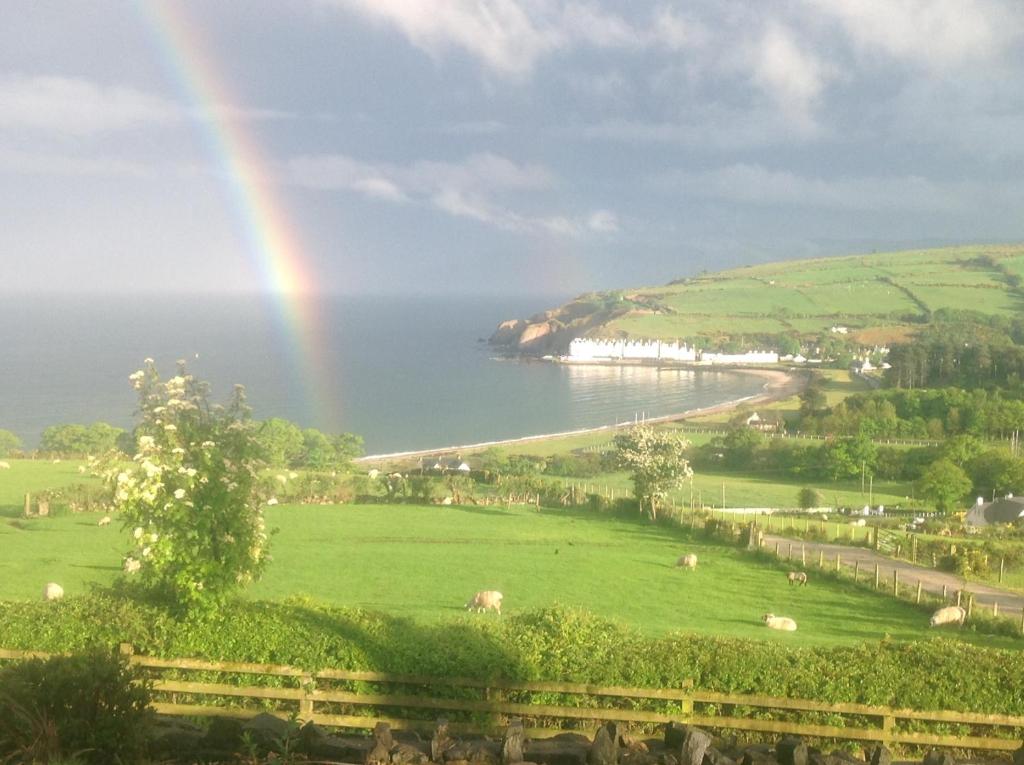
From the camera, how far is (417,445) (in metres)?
88.1

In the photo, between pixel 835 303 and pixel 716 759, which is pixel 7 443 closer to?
pixel 716 759

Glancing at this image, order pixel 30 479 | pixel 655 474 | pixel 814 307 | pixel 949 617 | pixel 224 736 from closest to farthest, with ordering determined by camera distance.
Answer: pixel 224 736 → pixel 949 617 → pixel 655 474 → pixel 30 479 → pixel 814 307

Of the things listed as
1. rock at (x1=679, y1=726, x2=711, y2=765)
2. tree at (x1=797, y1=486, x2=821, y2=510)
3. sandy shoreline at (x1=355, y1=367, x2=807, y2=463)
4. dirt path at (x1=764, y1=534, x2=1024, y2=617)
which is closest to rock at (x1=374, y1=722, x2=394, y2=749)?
rock at (x1=679, y1=726, x2=711, y2=765)

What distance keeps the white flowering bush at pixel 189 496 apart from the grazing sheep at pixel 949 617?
15787 mm

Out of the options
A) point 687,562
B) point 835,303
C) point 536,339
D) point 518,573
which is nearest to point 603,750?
point 518,573

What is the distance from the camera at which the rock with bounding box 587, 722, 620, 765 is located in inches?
278

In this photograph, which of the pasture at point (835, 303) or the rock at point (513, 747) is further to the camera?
the pasture at point (835, 303)

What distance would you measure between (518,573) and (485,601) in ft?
15.9

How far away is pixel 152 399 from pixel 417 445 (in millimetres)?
76723

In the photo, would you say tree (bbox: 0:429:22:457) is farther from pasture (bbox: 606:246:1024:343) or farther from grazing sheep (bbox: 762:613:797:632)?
pasture (bbox: 606:246:1024:343)

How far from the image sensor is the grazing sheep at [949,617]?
20281mm

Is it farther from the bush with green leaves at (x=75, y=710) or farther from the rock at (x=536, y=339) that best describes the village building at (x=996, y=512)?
the rock at (x=536, y=339)

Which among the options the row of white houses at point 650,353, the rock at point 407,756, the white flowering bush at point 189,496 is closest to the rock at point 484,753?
the rock at point 407,756

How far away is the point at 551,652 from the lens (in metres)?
9.31
